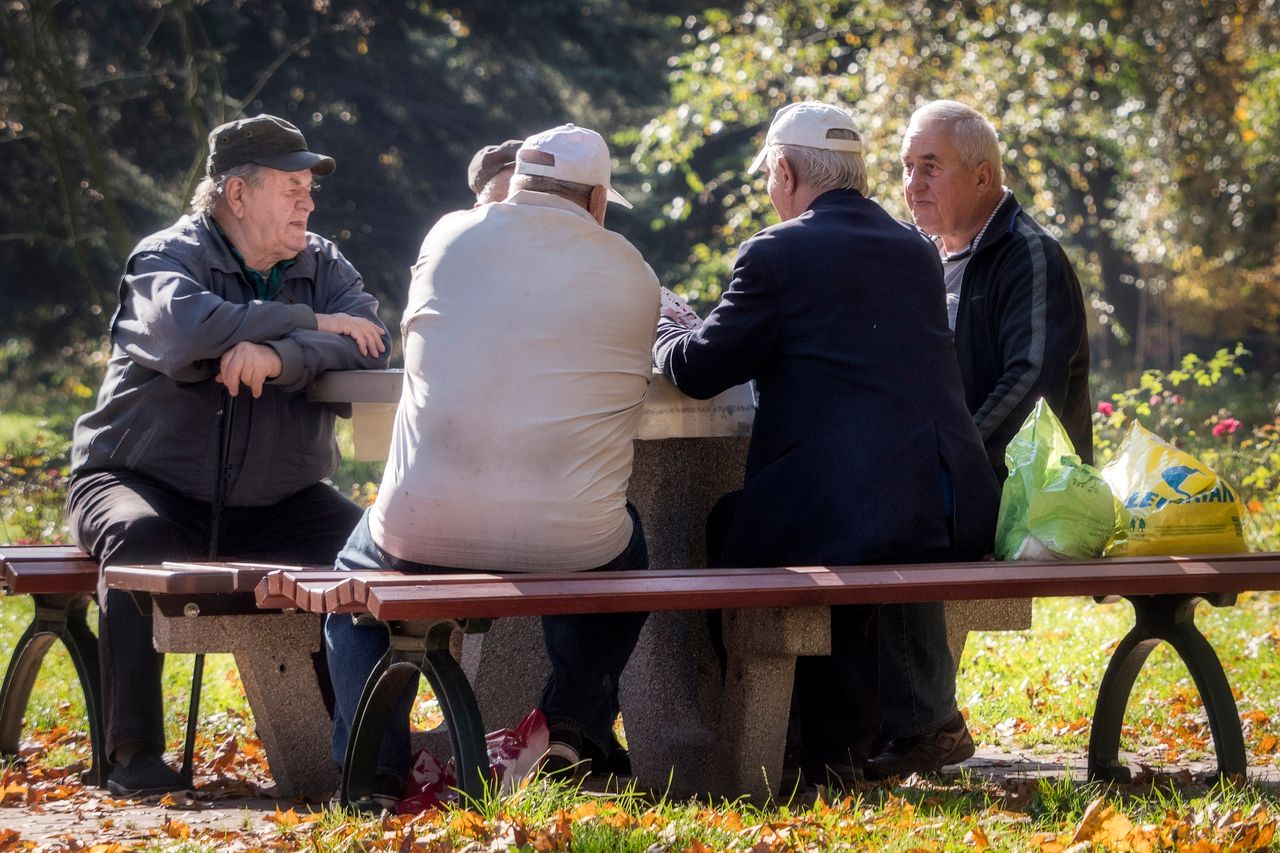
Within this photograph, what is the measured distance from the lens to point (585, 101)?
900 inches

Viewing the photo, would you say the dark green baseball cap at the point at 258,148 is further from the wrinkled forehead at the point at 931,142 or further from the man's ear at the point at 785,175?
the wrinkled forehead at the point at 931,142

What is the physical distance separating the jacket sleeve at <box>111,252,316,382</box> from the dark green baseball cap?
15.0 inches

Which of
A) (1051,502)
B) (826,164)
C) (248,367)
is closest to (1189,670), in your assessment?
(1051,502)

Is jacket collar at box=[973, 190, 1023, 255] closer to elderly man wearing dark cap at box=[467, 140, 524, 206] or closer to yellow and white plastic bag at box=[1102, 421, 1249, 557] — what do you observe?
yellow and white plastic bag at box=[1102, 421, 1249, 557]

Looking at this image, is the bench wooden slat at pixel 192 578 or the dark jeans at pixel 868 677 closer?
the bench wooden slat at pixel 192 578

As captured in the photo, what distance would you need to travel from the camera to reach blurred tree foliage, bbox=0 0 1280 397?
46.9ft

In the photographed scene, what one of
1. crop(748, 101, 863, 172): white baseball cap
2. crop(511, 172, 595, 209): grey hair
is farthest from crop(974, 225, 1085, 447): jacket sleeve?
crop(511, 172, 595, 209): grey hair

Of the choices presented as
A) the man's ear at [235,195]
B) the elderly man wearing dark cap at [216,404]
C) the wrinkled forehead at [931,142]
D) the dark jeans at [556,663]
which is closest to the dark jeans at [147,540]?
the elderly man wearing dark cap at [216,404]

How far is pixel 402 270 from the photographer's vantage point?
1933cm

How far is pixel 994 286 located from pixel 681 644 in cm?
148

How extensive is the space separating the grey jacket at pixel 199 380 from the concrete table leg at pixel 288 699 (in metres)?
0.50

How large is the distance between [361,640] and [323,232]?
15786 millimetres

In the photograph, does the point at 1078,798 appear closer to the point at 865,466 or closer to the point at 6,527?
the point at 865,466

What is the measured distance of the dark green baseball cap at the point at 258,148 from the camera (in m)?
5.00
